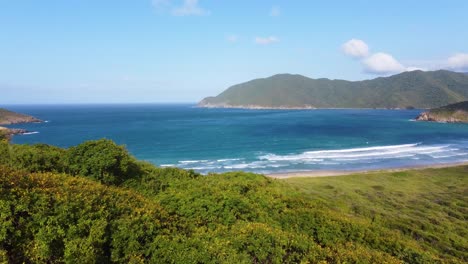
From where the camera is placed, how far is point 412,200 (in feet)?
115

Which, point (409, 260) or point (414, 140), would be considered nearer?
point (409, 260)

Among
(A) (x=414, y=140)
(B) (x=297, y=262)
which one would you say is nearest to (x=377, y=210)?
(B) (x=297, y=262)

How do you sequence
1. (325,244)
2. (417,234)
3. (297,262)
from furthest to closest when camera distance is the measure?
(417,234) → (325,244) → (297,262)

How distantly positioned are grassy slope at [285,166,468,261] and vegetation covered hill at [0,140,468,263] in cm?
36

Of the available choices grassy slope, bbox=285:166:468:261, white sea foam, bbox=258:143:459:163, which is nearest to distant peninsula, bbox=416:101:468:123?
white sea foam, bbox=258:143:459:163

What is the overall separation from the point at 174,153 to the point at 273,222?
54.5m

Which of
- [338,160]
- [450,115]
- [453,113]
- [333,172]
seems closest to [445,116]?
[450,115]

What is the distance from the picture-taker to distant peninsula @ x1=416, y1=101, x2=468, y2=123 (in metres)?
151

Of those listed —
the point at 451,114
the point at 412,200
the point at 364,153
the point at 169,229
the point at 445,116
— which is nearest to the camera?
the point at 169,229

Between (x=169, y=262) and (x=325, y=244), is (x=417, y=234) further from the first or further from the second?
(x=169, y=262)

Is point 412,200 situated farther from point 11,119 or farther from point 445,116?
point 11,119

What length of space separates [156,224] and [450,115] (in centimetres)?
18196

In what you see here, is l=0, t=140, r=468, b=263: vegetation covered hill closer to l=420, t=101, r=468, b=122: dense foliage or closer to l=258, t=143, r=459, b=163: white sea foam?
l=258, t=143, r=459, b=163: white sea foam

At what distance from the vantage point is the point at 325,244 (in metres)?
12.9
